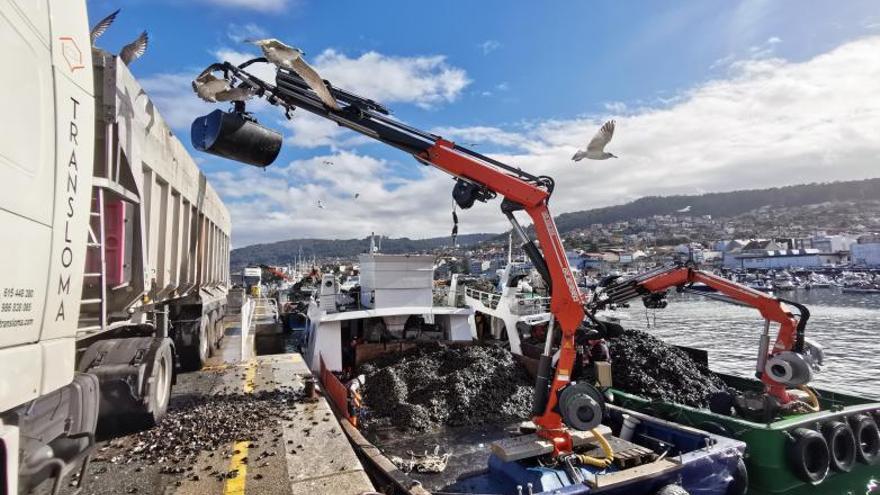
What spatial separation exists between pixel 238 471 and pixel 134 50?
4.61 m

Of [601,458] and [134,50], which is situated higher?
[134,50]

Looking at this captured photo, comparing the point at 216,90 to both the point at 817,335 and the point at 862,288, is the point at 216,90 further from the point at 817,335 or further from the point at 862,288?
the point at 862,288

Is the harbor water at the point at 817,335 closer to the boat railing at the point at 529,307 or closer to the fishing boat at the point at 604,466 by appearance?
the boat railing at the point at 529,307

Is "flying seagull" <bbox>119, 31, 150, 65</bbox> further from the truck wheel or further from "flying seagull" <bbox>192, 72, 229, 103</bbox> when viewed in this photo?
the truck wheel

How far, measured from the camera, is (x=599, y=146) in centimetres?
755

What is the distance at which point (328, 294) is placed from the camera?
14.8 m

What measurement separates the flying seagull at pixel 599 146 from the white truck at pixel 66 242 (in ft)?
18.9

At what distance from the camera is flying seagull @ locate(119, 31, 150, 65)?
538 cm

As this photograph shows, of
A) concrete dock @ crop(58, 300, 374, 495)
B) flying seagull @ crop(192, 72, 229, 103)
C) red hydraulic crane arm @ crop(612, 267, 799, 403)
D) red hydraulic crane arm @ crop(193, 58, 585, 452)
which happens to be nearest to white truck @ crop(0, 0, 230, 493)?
concrete dock @ crop(58, 300, 374, 495)

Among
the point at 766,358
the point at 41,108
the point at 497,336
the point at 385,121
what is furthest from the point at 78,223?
the point at 497,336

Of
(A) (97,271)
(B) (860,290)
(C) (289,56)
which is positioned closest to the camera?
(A) (97,271)

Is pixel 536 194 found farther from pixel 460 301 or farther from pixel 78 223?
pixel 460 301

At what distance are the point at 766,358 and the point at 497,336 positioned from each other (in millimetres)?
10473

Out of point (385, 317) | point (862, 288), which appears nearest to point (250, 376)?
point (385, 317)
